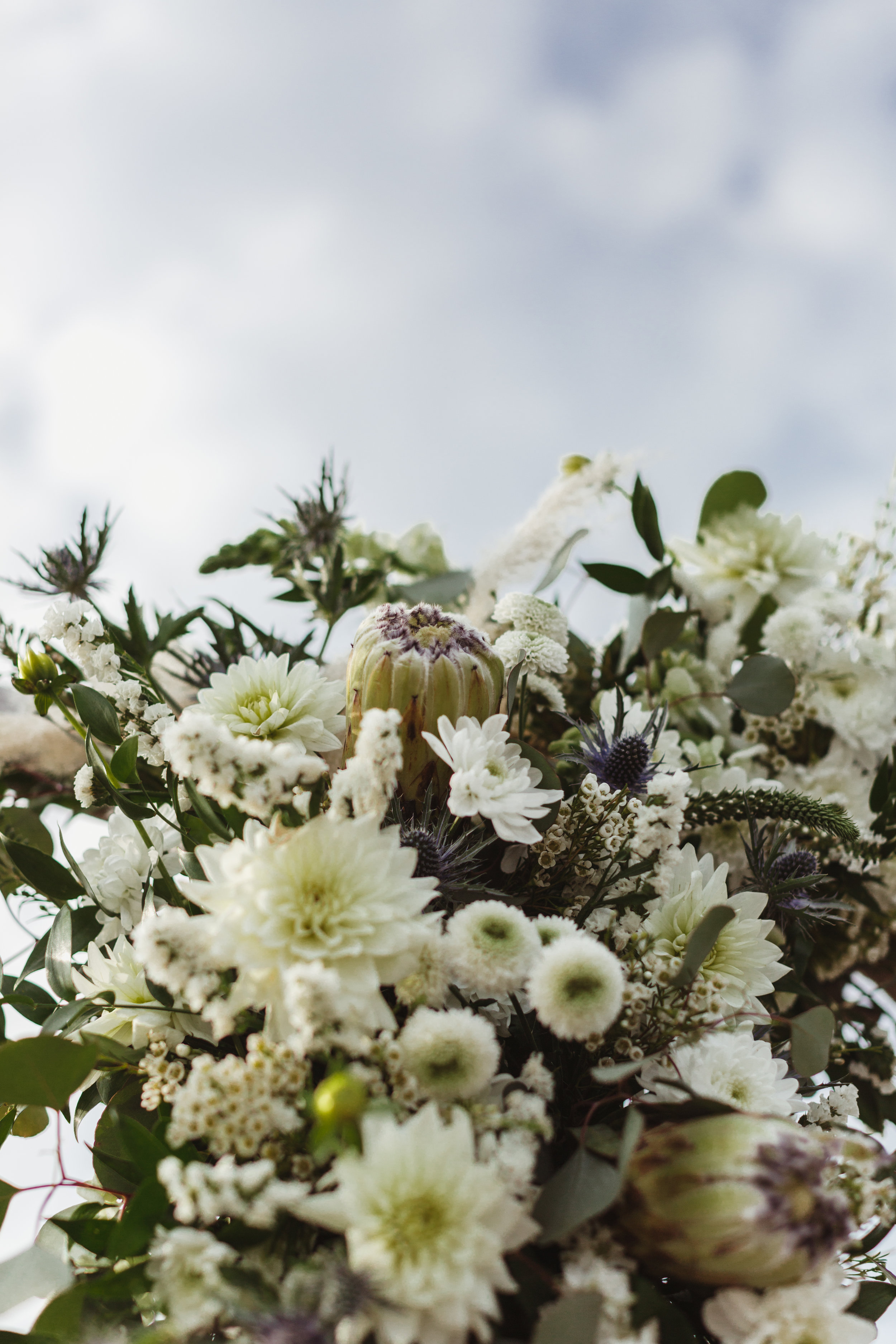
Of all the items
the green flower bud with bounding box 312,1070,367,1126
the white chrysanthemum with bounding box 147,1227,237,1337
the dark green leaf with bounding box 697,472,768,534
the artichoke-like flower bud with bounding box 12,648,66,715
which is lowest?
the white chrysanthemum with bounding box 147,1227,237,1337

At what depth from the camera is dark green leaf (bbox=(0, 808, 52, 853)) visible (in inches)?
37.9

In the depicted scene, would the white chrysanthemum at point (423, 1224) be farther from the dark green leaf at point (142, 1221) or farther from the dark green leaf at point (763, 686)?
the dark green leaf at point (763, 686)

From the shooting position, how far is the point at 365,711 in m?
0.70

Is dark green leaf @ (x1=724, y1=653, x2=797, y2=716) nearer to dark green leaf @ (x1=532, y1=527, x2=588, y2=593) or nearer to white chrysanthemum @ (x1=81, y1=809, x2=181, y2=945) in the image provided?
dark green leaf @ (x1=532, y1=527, x2=588, y2=593)

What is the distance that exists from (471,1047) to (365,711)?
300mm

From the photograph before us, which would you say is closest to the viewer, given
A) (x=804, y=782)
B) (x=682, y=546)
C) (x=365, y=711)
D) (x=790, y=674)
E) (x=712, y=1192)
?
(x=712, y=1192)

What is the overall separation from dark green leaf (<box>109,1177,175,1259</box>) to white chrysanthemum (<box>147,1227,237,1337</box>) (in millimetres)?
49

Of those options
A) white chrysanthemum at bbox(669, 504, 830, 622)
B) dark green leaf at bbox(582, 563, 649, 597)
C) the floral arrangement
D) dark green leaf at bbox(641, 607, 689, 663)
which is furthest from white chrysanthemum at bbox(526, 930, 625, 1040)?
white chrysanthemum at bbox(669, 504, 830, 622)

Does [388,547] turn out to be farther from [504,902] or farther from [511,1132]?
[511,1132]

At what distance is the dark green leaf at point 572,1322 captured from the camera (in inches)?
15.8

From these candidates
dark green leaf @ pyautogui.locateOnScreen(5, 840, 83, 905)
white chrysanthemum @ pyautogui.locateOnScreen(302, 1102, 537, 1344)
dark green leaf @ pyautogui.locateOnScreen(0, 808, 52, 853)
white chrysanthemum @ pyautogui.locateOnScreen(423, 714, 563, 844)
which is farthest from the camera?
dark green leaf @ pyautogui.locateOnScreen(0, 808, 52, 853)

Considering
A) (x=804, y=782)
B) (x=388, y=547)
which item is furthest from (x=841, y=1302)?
(x=388, y=547)

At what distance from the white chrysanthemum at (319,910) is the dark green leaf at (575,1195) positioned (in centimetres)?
13

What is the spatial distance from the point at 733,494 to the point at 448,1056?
1.01m
